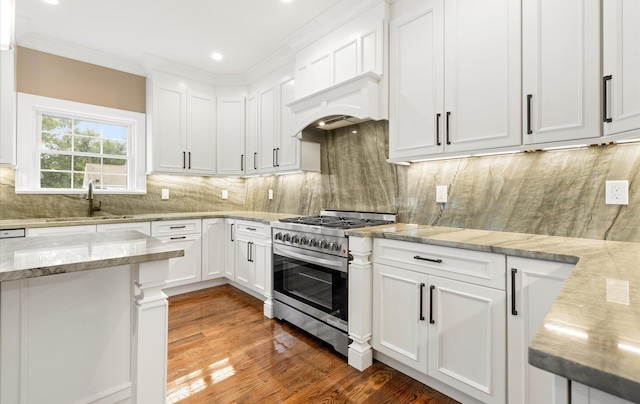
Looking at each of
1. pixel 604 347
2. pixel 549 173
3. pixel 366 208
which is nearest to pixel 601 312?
pixel 604 347

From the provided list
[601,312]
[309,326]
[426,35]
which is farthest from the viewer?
[309,326]

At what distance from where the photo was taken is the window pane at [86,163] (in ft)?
11.3

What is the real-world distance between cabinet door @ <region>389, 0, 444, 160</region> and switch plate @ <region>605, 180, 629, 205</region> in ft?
2.99

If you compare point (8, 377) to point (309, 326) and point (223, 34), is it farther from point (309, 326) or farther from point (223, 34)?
point (223, 34)

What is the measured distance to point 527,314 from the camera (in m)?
1.41

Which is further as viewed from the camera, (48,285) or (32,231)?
(32,231)

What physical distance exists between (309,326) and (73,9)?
3.50 metres

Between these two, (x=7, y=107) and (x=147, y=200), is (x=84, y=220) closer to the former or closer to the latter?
(x=147, y=200)

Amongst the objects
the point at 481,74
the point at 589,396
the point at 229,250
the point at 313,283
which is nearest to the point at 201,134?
the point at 229,250

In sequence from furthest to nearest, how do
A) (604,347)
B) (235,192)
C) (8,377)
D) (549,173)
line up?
(235,192) < (549,173) < (8,377) < (604,347)

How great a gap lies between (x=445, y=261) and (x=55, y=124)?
423cm

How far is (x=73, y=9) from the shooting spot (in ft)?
8.66

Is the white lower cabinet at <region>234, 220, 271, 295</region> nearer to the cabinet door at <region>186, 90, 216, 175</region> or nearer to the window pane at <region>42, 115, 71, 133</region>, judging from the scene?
the cabinet door at <region>186, 90, 216, 175</region>

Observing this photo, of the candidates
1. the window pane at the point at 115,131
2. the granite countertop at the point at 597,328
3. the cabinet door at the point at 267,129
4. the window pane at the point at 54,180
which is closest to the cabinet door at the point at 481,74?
the granite countertop at the point at 597,328
